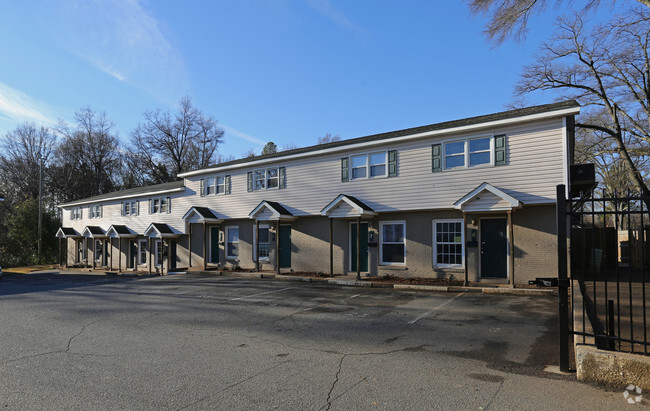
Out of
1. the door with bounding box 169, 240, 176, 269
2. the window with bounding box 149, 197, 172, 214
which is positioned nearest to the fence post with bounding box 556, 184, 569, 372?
the door with bounding box 169, 240, 176, 269

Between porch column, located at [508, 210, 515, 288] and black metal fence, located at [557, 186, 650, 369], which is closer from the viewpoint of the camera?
black metal fence, located at [557, 186, 650, 369]

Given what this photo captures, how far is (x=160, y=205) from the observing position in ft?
86.2

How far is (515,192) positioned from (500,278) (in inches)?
118

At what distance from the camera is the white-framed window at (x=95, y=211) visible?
3234 cm

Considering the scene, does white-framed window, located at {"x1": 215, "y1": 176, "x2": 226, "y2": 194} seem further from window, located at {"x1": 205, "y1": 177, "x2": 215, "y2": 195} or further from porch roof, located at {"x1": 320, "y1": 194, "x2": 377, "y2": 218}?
porch roof, located at {"x1": 320, "y1": 194, "x2": 377, "y2": 218}

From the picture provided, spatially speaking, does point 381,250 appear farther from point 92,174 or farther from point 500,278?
point 92,174

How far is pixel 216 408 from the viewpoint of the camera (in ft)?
13.3

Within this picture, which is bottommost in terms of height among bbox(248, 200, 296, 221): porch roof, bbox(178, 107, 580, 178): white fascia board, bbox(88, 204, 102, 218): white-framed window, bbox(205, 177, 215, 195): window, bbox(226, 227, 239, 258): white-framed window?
bbox(226, 227, 239, 258): white-framed window

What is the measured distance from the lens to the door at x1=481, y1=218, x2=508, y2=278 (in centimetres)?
1337

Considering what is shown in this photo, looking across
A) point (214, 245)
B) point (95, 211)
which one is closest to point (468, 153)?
point (214, 245)

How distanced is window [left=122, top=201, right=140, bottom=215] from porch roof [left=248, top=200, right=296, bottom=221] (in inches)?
545

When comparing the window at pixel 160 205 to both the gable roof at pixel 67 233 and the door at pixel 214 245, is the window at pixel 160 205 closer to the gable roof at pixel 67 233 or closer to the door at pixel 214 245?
the door at pixel 214 245

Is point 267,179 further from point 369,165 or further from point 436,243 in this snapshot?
point 436,243

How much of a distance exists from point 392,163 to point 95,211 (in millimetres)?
28130
